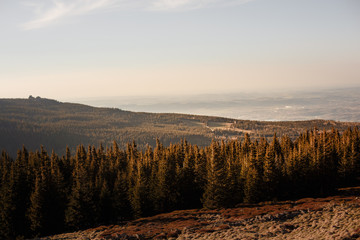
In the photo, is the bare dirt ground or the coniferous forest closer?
the bare dirt ground

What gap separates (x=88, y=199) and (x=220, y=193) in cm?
2462

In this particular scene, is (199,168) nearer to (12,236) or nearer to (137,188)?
(137,188)

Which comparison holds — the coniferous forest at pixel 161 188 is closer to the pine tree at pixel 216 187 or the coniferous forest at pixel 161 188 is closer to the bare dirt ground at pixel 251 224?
the pine tree at pixel 216 187

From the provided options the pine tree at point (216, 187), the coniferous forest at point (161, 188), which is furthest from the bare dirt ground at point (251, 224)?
the coniferous forest at point (161, 188)

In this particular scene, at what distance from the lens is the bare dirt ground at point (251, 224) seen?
30.2 meters

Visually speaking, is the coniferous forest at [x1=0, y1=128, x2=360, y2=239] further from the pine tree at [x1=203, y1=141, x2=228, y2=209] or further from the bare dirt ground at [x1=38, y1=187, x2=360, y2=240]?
the bare dirt ground at [x1=38, y1=187, x2=360, y2=240]

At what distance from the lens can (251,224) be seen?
1508 inches

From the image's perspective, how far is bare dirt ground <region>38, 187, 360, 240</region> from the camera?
3025cm

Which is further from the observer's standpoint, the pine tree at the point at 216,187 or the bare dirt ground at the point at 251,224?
the pine tree at the point at 216,187

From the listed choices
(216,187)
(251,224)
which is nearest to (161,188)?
(216,187)

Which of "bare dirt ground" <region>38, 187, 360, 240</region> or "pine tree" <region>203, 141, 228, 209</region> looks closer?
"bare dirt ground" <region>38, 187, 360, 240</region>

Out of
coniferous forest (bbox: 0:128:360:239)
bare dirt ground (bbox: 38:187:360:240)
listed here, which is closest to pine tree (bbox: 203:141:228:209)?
coniferous forest (bbox: 0:128:360:239)

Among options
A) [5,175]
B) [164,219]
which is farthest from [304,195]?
[5,175]

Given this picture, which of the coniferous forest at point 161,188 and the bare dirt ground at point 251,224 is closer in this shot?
the bare dirt ground at point 251,224
